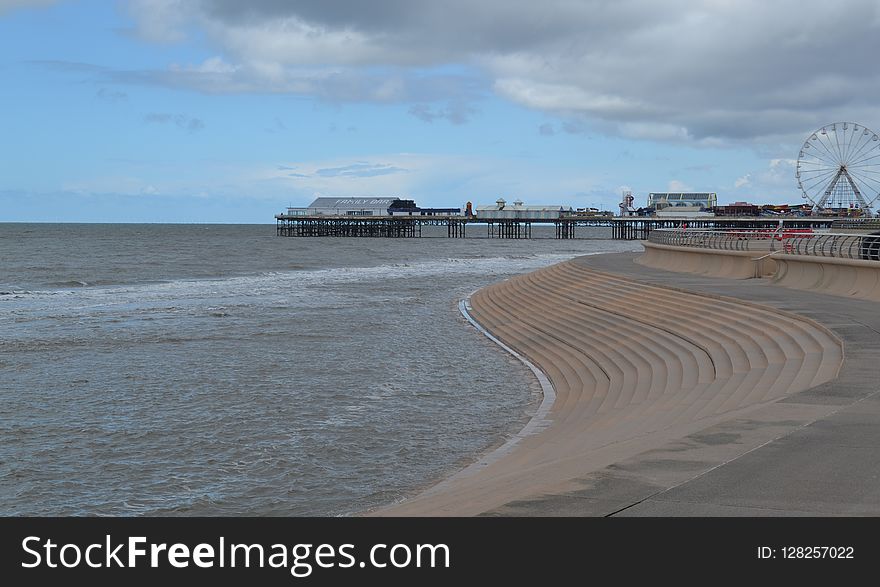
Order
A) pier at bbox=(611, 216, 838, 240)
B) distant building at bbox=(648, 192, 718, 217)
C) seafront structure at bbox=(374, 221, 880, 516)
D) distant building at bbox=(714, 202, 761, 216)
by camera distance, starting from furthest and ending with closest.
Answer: distant building at bbox=(648, 192, 718, 217)
distant building at bbox=(714, 202, 761, 216)
pier at bbox=(611, 216, 838, 240)
seafront structure at bbox=(374, 221, 880, 516)

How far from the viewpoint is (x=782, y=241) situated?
28.5 metres

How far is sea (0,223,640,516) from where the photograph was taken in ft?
33.8

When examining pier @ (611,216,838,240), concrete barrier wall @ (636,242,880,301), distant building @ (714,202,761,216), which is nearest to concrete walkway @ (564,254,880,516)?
concrete barrier wall @ (636,242,880,301)

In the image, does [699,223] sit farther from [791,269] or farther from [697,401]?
[697,401]

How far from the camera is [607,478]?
712 centimetres

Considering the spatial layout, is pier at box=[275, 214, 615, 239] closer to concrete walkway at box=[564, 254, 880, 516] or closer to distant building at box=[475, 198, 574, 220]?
distant building at box=[475, 198, 574, 220]

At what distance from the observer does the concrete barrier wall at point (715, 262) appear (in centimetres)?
2848

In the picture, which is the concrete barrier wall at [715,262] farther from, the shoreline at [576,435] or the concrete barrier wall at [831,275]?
the shoreline at [576,435]

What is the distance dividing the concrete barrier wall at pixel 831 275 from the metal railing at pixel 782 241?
1.17ft

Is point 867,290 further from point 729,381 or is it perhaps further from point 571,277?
point 571,277

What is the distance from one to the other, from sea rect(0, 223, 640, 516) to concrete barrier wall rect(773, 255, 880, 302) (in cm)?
782

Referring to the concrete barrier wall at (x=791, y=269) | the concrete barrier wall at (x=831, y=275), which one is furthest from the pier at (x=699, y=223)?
the concrete barrier wall at (x=831, y=275)
